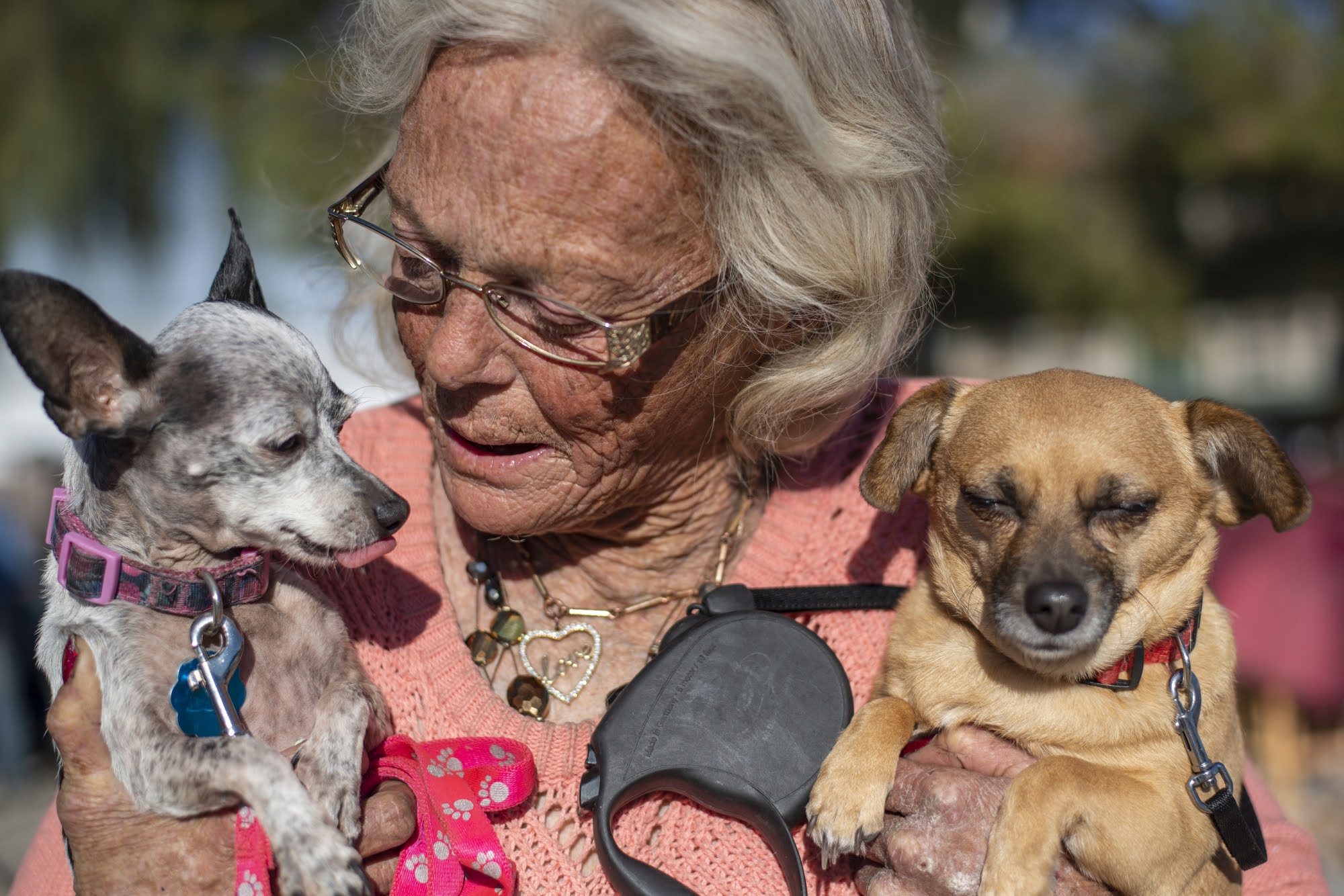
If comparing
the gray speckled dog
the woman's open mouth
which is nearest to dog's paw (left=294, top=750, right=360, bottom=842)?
the gray speckled dog

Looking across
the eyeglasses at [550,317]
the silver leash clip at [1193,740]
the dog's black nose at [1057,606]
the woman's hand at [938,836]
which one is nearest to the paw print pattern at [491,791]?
the woman's hand at [938,836]

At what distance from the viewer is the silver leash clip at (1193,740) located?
75.6 inches

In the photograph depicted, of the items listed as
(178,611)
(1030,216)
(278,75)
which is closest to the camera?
(178,611)

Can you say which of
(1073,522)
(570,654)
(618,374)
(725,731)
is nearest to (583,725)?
(570,654)

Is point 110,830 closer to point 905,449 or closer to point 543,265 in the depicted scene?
point 543,265

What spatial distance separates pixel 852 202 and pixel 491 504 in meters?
0.95

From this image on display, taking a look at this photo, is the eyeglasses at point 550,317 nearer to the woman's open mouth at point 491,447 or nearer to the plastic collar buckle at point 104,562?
the woman's open mouth at point 491,447

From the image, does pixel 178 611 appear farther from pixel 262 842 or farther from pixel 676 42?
pixel 676 42

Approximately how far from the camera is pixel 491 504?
6.93 feet

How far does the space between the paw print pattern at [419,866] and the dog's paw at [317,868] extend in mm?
108

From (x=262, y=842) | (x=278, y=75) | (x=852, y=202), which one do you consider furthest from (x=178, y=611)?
(x=278, y=75)

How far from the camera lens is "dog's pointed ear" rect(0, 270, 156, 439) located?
158cm

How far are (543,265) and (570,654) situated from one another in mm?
843

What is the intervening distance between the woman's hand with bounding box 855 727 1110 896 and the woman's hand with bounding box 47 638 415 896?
91cm
